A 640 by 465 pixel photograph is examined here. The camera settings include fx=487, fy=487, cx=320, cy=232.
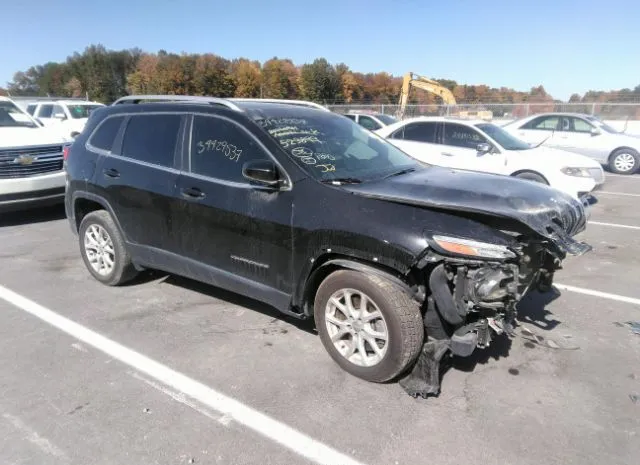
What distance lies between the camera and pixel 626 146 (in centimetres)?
1376

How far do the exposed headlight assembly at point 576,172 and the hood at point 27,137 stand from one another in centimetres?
880

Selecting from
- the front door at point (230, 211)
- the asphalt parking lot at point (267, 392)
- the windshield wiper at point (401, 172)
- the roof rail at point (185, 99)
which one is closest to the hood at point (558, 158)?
the asphalt parking lot at point (267, 392)

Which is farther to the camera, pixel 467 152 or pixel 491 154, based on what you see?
pixel 467 152

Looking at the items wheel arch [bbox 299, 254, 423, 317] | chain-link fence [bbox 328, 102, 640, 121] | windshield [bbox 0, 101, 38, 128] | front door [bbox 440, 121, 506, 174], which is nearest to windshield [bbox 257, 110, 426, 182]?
wheel arch [bbox 299, 254, 423, 317]

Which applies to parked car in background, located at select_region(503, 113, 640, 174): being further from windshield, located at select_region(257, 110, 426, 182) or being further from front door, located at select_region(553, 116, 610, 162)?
windshield, located at select_region(257, 110, 426, 182)

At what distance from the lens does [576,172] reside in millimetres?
8695

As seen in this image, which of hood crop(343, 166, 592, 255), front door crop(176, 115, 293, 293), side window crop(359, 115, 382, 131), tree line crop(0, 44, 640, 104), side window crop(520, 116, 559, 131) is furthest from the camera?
tree line crop(0, 44, 640, 104)

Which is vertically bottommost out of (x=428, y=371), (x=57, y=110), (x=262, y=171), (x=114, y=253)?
(x=428, y=371)

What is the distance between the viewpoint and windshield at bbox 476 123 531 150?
893 centimetres

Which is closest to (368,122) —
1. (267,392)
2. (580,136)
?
(580,136)

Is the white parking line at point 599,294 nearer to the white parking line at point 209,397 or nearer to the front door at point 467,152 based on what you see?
the white parking line at point 209,397

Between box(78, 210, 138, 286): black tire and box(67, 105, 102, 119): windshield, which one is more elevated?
box(67, 105, 102, 119): windshield

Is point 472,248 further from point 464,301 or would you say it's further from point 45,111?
point 45,111

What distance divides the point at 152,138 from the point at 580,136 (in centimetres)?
1314
